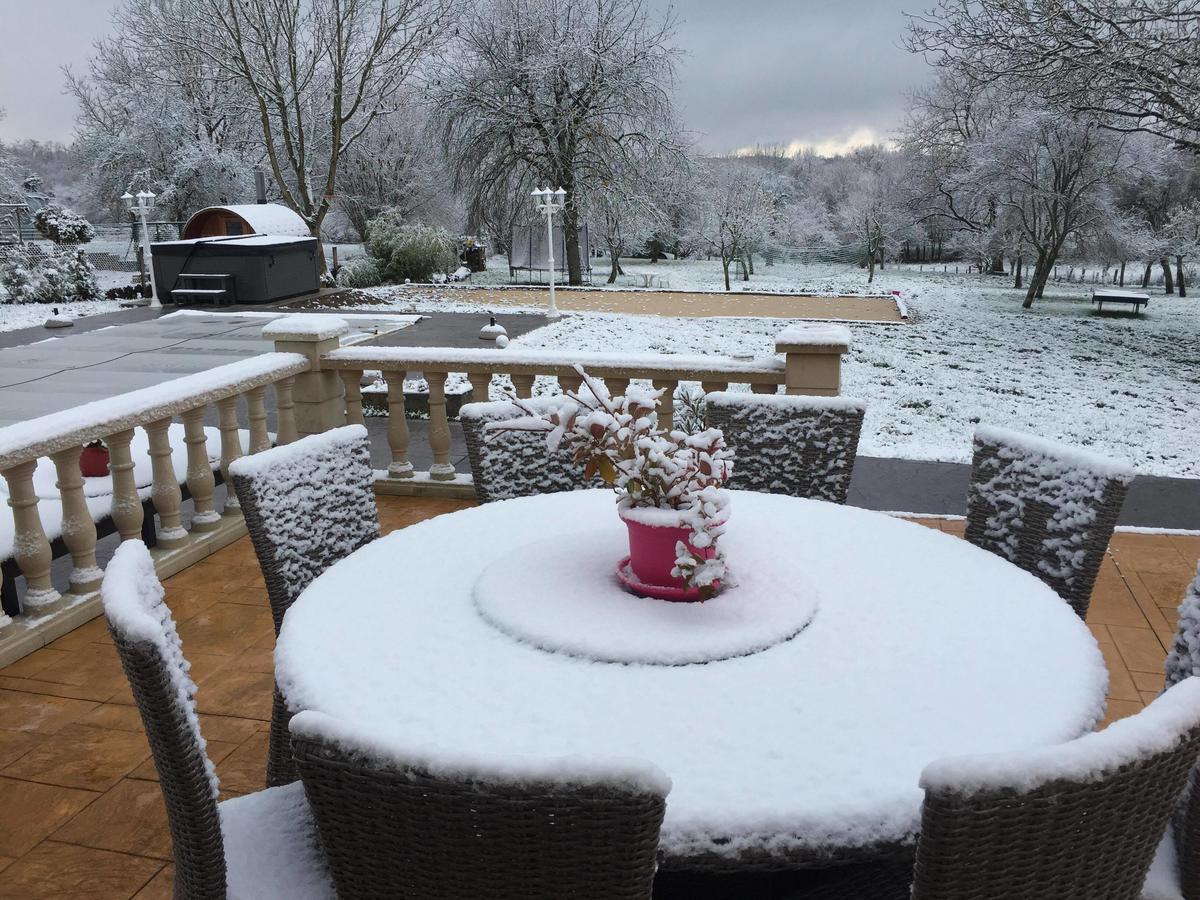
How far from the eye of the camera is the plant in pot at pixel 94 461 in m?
3.85

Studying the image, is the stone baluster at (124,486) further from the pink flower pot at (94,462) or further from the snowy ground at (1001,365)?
the snowy ground at (1001,365)

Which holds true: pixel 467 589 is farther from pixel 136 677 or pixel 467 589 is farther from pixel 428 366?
pixel 428 366

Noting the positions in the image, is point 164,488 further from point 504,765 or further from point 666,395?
point 504,765

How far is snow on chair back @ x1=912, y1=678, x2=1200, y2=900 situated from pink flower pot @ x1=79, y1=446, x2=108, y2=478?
12.6ft

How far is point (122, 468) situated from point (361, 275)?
70.3 feet

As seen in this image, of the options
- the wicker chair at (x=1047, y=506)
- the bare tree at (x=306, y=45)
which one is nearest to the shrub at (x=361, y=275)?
the bare tree at (x=306, y=45)

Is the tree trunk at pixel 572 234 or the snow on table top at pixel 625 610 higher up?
the tree trunk at pixel 572 234

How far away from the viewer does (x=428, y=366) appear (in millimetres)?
4785

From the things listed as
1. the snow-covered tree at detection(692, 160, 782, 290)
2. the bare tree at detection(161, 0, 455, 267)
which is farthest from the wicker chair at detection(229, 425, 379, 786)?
the snow-covered tree at detection(692, 160, 782, 290)

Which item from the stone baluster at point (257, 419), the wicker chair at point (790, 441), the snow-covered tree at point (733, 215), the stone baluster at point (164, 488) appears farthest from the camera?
the snow-covered tree at point (733, 215)

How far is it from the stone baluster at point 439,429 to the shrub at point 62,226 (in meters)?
22.7

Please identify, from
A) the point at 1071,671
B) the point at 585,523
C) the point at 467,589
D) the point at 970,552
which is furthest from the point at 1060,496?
the point at 467,589

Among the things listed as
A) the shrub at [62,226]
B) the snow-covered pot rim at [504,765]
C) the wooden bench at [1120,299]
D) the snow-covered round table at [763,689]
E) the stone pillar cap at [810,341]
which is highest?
the shrub at [62,226]

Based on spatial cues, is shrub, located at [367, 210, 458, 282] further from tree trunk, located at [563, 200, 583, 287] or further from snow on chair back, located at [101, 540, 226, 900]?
snow on chair back, located at [101, 540, 226, 900]
